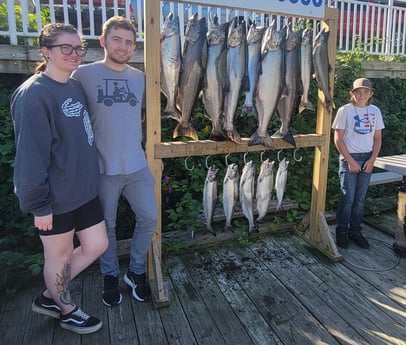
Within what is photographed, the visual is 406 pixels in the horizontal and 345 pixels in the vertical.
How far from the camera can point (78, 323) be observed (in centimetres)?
241

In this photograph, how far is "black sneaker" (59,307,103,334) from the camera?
2.41 m

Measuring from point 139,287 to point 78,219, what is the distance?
2.81 feet

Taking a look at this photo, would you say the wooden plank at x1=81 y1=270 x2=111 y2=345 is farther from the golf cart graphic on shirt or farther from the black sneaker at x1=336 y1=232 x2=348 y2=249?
the black sneaker at x1=336 y1=232 x2=348 y2=249

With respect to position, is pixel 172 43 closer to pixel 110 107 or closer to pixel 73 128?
pixel 110 107

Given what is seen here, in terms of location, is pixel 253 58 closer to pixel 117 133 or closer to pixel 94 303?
pixel 117 133

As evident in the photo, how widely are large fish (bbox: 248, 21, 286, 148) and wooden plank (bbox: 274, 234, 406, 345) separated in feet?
4.72

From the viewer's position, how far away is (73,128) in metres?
2.12

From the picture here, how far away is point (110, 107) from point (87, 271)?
5.26 feet

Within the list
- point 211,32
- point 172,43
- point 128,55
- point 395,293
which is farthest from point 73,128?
point 395,293

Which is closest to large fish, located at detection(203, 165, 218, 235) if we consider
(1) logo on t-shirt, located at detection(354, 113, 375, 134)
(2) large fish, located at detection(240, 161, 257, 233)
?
(2) large fish, located at detection(240, 161, 257, 233)

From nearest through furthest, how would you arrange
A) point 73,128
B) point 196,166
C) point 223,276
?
1. point 73,128
2. point 223,276
3. point 196,166

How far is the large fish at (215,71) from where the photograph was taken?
2.65 metres

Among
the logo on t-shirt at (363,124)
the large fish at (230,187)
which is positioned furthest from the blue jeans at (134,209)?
the logo on t-shirt at (363,124)

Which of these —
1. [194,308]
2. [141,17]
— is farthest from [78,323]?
[141,17]
